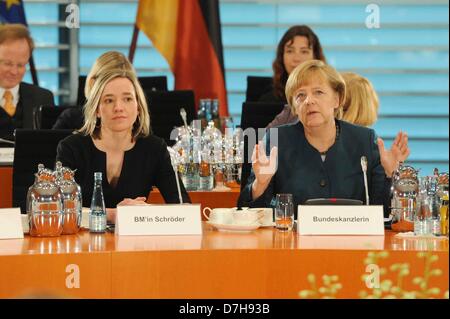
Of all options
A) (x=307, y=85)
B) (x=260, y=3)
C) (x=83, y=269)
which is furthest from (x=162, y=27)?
(x=83, y=269)

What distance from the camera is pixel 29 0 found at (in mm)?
8867

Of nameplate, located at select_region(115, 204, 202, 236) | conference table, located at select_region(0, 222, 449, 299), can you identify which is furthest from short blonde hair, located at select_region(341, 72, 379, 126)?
conference table, located at select_region(0, 222, 449, 299)

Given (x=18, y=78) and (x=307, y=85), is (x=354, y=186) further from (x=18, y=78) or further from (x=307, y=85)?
(x=18, y=78)

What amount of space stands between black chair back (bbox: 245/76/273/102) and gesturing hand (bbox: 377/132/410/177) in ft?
10.9

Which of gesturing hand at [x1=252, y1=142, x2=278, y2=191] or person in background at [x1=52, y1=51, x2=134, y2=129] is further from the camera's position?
person in background at [x1=52, y1=51, x2=134, y2=129]

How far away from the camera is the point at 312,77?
13.6 feet

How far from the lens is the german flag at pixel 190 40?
7.83 meters

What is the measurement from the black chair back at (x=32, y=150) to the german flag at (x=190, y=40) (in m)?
3.29

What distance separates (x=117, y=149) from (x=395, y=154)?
1.10m

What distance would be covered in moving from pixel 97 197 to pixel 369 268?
0.97 meters

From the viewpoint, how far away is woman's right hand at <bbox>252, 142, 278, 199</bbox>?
12.4ft
